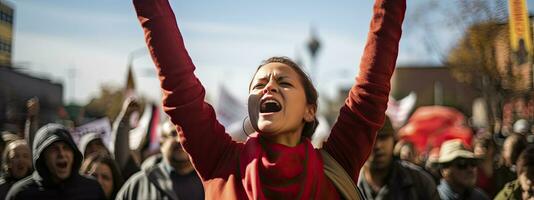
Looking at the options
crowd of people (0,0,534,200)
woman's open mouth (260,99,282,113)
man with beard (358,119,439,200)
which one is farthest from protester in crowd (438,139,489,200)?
woman's open mouth (260,99,282,113)

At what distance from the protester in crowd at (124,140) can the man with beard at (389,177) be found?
6.75 feet

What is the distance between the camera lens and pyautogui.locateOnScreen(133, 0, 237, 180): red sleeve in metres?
2.27

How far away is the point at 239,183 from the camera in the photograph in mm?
2287

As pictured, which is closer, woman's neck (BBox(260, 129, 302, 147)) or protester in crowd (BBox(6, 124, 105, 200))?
woman's neck (BBox(260, 129, 302, 147))

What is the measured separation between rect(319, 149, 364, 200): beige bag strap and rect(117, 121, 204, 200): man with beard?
8.84 ft

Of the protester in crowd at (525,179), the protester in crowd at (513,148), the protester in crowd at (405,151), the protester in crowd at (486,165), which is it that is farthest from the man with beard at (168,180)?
the protester in crowd at (405,151)

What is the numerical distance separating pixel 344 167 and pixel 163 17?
0.90m

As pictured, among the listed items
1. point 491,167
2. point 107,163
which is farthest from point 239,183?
point 491,167

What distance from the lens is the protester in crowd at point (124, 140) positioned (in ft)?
18.1

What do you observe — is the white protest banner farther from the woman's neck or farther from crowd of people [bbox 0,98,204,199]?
the woman's neck

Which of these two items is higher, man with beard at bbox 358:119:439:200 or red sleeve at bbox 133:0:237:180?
red sleeve at bbox 133:0:237:180

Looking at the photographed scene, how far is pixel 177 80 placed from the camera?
7.43ft

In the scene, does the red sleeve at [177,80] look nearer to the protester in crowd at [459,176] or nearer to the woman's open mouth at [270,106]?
the woman's open mouth at [270,106]

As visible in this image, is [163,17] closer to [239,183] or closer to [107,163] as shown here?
[239,183]
